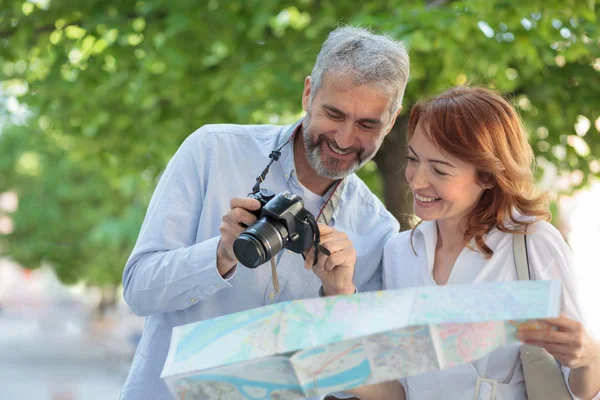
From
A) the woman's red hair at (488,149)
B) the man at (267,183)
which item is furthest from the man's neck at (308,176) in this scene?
the woman's red hair at (488,149)

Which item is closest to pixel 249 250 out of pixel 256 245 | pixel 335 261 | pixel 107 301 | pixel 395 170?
pixel 256 245

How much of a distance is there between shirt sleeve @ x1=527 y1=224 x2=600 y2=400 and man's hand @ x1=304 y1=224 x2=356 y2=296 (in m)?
0.54

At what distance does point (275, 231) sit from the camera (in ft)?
6.30

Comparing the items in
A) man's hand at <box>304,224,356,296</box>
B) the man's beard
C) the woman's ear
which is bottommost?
the woman's ear

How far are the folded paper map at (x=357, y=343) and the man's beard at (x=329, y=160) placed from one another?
0.90 metres

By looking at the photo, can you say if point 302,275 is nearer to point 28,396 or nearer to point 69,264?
point 28,396

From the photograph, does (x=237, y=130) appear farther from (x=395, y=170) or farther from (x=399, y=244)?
(x=395, y=170)

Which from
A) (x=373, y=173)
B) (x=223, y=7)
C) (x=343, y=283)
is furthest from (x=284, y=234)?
(x=373, y=173)

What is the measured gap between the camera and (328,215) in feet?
8.43

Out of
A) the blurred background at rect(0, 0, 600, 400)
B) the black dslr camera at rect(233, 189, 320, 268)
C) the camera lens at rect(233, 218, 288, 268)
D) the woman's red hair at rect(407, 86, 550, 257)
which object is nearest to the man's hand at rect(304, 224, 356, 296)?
the black dslr camera at rect(233, 189, 320, 268)

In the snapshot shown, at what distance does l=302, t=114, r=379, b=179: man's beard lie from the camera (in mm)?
2457

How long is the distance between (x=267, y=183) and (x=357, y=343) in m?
1.13

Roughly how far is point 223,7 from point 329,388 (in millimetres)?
4097

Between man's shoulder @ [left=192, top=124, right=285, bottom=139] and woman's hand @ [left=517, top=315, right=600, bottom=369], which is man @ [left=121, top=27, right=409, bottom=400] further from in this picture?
woman's hand @ [left=517, top=315, right=600, bottom=369]
